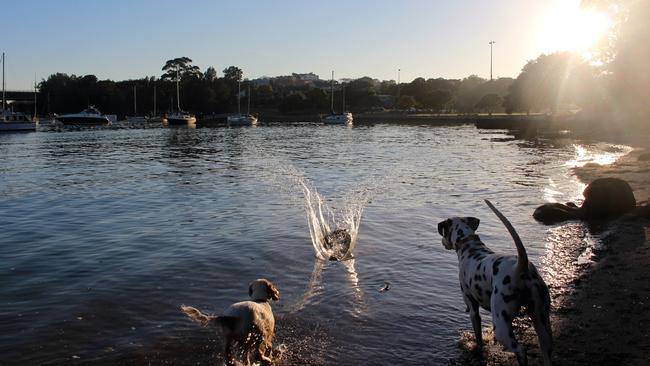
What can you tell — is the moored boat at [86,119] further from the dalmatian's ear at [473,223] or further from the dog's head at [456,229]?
the dalmatian's ear at [473,223]

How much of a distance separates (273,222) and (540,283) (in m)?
13.0

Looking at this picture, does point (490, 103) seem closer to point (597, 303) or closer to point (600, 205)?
point (600, 205)

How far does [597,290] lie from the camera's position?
1022 cm

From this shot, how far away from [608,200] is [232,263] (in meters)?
11.1

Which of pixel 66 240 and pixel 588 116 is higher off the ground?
pixel 588 116

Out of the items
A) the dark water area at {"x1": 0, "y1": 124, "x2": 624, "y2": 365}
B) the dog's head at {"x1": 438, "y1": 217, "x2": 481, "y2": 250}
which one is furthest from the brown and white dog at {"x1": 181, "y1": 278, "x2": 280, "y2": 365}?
the dog's head at {"x1": 438, "y1": 217, "x2": 481, "y2": 250}

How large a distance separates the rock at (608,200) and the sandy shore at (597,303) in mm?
1346

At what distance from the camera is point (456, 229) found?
860 cm

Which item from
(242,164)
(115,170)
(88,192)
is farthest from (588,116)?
(88,192)

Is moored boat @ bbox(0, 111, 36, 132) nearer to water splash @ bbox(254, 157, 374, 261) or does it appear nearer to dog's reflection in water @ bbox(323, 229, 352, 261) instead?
water splash @ bbox(254, 157, 374, 261)

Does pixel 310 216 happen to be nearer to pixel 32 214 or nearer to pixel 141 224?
pixel 141 224

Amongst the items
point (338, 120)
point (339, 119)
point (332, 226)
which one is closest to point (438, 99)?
point (339, 119)

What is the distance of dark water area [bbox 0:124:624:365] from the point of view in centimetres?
882

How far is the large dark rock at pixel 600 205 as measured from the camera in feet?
57.4
